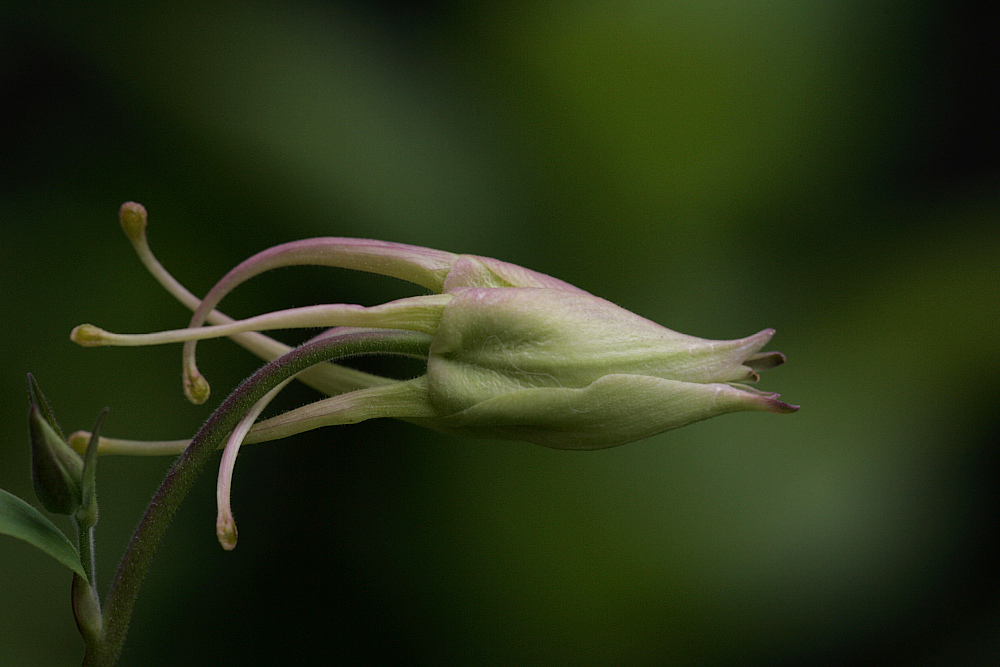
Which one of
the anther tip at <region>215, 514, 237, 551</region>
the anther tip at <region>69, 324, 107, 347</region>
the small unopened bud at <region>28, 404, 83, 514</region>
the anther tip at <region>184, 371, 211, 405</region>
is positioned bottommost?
the anther tip at <region>215, 514, 237, 551</region>

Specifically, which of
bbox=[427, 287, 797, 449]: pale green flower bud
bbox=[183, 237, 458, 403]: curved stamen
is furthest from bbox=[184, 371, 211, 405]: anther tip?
bbox=[427, 287, 797, 449]: pale green flower bud

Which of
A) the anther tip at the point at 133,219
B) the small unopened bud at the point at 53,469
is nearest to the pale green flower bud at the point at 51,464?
the small unopened bud at the point at 53,469

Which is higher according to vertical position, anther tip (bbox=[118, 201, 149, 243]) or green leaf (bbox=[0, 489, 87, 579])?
anther tip (bbox=[118, 201, 149, 243])

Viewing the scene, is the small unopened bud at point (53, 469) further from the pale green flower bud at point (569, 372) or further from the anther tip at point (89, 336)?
the pale green flower bud at point (569, 372)

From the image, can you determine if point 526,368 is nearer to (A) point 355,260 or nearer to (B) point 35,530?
(A) point 355,260

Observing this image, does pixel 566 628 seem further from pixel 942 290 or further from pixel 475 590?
pixel 942 290

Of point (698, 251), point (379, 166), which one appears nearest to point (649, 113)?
point (698, 251)

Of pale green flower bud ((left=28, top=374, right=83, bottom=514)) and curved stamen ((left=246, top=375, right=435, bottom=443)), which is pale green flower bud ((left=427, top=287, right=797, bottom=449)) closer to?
curved stamen ((left=246, top=375, right=435, bottom=443))
